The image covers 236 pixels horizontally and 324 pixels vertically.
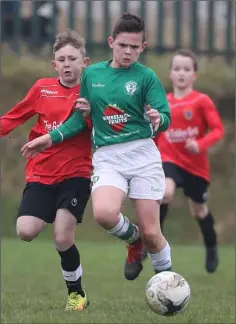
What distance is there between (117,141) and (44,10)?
11.3 m

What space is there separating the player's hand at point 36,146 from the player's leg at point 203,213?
10.6ft

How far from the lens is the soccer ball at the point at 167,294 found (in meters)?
6.11

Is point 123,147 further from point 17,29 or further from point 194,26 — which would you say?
point 194,26

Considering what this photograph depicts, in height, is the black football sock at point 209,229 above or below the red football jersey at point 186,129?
below

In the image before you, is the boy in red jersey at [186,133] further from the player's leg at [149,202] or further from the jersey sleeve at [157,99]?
the jersey sleeve at [157,99]

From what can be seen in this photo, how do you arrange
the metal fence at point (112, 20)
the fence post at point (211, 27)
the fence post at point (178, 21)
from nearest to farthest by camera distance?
the metal fence at point (112, 20) → the fence post at point (178, 21) → the fence post at point (211, 27)

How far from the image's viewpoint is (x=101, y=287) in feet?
31.5

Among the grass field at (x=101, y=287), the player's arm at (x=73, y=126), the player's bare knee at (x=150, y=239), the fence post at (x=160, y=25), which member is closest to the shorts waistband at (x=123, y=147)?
the player's arm at (x=73, y=126)

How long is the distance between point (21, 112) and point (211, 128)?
293cm

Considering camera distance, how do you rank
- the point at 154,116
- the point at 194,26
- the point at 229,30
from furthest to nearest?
the point at 229,30 → the point at 194,26 → the point at 154,116

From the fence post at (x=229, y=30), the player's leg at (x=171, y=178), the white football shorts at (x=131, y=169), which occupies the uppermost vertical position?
the white football shorts at (x=131, y=169)

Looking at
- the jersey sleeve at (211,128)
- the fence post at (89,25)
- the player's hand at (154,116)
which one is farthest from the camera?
the fence post at (89,25)

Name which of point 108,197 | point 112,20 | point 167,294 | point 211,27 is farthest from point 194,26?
point 167,294

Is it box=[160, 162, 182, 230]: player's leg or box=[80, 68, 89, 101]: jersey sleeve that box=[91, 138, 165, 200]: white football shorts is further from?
box=[160, 162, 182, 230]: player's leg
